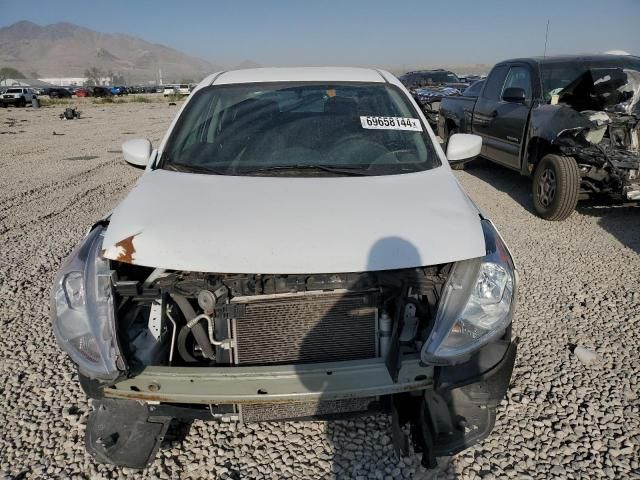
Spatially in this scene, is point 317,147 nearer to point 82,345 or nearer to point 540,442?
point 82,345

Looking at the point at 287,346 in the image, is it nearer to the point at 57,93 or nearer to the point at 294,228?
the point at 294,228

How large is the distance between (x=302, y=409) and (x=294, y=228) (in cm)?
75

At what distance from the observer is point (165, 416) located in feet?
6.75

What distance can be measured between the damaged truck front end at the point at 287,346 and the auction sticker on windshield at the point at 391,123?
1236 mm

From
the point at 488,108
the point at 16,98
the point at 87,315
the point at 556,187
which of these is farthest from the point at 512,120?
Result: the point at 16,98

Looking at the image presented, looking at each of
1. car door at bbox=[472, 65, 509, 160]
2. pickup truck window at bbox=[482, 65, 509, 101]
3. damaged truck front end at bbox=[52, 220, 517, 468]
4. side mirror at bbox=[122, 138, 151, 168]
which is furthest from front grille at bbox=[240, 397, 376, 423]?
pickup truck window at bbox=[482, 65, 509, 101]

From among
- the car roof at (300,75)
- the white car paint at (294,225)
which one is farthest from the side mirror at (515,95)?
the white car paint at (294,225)

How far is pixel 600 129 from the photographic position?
542 cm

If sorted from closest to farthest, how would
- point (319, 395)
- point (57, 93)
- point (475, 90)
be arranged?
point (319, 395)
point (475, 90)
point (57, 93)

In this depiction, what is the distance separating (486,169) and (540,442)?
7117mm

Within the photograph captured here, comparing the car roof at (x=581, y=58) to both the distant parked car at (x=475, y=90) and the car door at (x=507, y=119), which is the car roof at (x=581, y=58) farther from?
the distant parked car at (x=475, y=90)

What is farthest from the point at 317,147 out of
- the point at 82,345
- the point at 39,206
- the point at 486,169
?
the point at 486,169

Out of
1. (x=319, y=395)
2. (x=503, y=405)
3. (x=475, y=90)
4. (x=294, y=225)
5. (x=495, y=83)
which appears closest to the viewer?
(x=319, y=395)

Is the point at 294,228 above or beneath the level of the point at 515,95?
beneath
